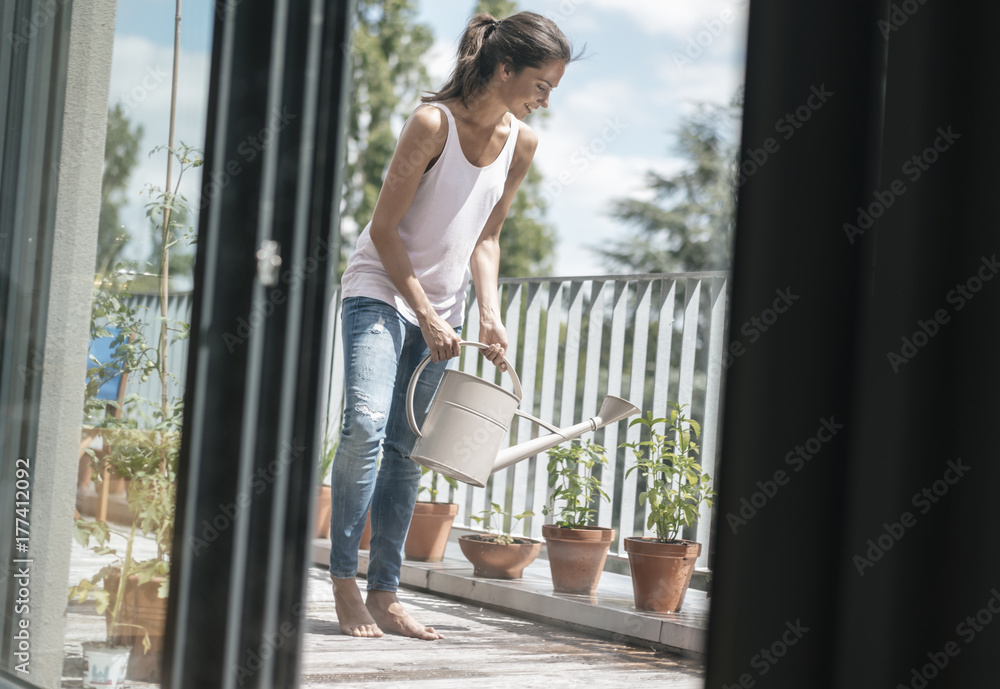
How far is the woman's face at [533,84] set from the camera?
77.1 inches

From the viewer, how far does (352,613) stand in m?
2.04

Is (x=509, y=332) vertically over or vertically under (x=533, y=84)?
under

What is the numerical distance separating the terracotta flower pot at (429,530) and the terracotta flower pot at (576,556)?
0.51 metres

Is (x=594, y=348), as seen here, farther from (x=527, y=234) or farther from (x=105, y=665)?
(x=527, y=234)

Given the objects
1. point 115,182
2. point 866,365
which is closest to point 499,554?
point 115,182

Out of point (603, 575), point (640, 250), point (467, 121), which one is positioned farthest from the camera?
point (640, 250)

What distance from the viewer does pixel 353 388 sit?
1895mm

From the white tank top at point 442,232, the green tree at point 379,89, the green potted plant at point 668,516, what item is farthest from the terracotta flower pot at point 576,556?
the green tree at point 379,89

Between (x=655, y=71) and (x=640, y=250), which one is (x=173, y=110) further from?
(x=640, y=250)

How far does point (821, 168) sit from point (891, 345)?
146 millimetres

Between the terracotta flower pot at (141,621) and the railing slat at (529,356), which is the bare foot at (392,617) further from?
the railing slat at (529,356)

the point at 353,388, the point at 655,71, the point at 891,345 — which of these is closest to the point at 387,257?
the point at 353,388

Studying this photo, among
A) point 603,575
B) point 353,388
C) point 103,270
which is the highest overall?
point 103,270

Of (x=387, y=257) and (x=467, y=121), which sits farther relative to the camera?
(x=467, y=121)
